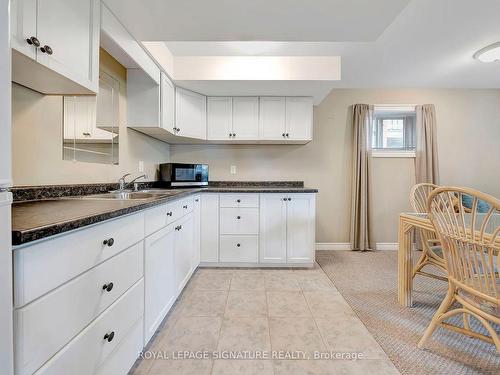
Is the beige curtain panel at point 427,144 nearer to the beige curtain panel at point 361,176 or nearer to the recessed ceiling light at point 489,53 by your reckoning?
the beige curtain panel at point 361,176

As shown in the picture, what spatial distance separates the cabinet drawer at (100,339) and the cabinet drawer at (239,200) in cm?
148

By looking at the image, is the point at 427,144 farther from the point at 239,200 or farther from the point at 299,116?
the point at 239,200

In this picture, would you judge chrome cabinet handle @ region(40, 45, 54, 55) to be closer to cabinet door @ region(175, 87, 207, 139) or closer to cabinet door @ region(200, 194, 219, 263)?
cabinet door @ region(175, 87, 207, 139)

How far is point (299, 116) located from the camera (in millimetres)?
2973

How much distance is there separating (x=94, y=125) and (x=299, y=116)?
214 centimetres

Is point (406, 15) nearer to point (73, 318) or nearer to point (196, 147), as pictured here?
point (196, 147)

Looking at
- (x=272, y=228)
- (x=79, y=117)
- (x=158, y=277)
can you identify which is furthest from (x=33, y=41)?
(x=272, y=228)

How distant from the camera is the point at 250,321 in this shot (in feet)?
5.64

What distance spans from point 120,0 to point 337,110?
112 inches

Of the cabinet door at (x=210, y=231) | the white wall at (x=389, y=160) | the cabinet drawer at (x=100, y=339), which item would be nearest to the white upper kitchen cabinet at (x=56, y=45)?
the cabinet drawer at (x=100, y=339)

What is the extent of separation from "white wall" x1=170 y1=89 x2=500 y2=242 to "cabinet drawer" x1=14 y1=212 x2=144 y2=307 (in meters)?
2.69

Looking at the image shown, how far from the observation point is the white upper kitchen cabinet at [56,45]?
95 centimetres

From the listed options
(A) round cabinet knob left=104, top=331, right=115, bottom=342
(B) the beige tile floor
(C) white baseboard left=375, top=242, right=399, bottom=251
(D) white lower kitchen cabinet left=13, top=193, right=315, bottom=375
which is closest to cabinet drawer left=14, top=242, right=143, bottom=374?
(D) white lower kitchen cabinet left=13, top=193, right=315, bottom=375

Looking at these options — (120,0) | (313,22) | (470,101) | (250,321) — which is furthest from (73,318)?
(470,101)
